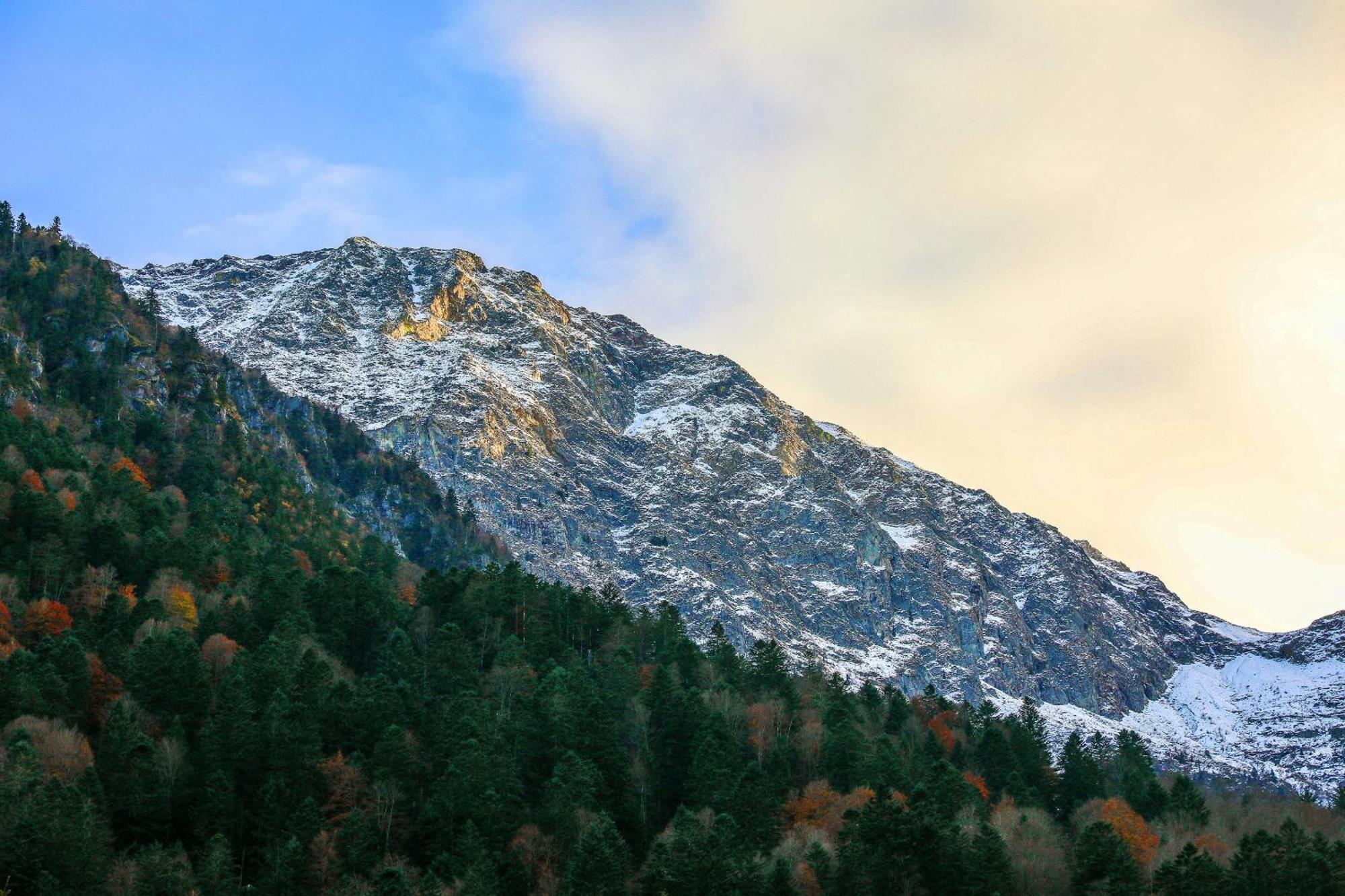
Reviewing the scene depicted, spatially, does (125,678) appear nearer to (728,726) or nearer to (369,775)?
(369,775)

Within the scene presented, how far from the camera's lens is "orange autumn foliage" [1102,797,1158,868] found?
89.0 m

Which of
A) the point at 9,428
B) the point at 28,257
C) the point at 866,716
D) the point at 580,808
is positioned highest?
the point at 28,257

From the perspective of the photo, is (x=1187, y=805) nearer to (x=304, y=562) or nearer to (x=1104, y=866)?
(x=1104, y=866)

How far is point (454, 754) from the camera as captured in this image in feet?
273

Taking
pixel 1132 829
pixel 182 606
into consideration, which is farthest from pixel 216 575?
pixel 1132 829

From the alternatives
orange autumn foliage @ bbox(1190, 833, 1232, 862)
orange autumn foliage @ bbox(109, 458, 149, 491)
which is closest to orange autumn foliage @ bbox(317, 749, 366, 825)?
orange autumn foliage @ bbox(109, 458, 149, 491)

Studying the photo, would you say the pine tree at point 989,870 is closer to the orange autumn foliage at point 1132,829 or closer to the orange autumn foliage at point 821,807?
the orange autumn foliage at point 1132,829

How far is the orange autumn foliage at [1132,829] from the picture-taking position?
89000 mm

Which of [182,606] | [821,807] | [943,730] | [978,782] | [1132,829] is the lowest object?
[821,807]

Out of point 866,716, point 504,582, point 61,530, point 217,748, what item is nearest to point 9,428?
point 61,530

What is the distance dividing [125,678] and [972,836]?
5591 cm

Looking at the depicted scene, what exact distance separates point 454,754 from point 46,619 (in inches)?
1261

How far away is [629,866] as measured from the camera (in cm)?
7862

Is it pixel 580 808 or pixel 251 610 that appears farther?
pixel 251 610
